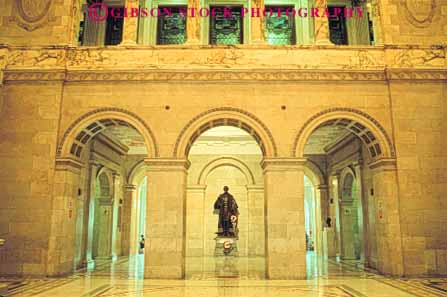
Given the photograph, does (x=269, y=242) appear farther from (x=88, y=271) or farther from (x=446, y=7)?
(x=446, y=7)

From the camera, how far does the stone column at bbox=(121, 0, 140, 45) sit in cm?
1121

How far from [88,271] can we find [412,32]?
11777 millimetres

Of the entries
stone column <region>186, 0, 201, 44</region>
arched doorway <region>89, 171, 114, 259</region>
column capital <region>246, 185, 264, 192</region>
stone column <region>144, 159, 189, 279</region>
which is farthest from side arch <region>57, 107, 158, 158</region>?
column capital <region>246, 185, 264, 192</region>

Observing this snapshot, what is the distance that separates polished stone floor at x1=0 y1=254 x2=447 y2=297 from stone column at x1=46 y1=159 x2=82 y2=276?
46 cm

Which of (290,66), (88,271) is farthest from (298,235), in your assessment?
(88,271)

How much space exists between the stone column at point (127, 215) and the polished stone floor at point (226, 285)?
6.41 metres

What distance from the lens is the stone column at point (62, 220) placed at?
10008mm

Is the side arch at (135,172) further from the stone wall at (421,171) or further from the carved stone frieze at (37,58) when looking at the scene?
the stone wall at (421,171)

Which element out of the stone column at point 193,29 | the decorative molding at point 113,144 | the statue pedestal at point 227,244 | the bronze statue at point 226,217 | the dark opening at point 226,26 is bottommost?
the statue pedestal at point 227,244

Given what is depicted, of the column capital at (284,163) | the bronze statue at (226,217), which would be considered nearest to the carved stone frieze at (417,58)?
the column capital at (284,163)

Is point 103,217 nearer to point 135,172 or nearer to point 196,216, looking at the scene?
point 135,172

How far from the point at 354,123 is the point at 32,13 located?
32.3 ft

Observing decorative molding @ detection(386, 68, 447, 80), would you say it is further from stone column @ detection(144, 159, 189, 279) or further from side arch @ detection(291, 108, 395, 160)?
stone column @ detection(144, 159, 189, 279)

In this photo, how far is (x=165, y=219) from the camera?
10.2 meters
